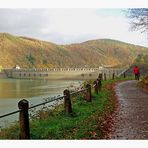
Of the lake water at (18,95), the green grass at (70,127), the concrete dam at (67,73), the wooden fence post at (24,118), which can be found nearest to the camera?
the wooden fence post at (24,118)

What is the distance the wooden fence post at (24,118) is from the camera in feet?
28.7

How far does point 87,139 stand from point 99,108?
4.44m

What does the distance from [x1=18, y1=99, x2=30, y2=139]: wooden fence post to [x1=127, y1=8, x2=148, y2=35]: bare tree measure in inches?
355

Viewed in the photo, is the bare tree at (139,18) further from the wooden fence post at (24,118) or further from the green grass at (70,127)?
the wooden fence post at (24,118)

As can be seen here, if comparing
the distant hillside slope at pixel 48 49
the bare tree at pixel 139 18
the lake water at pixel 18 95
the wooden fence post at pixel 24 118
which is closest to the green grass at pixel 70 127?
the wooden fence post at pixel 24 118

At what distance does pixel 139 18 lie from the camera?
18484 millimetres

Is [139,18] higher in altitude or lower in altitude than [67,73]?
higher

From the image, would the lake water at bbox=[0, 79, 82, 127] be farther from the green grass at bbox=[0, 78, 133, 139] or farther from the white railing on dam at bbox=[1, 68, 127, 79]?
the white railing on dam at bbox=[1, 68, 127, 79]

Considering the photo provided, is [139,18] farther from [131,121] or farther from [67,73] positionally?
[67,73]

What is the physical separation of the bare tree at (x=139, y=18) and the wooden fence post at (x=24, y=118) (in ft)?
29.6

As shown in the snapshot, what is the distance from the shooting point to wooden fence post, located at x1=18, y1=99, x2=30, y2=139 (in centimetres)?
873

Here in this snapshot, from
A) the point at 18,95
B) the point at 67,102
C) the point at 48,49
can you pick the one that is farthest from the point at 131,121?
the point at 48,49

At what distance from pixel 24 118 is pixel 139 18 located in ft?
35.9
